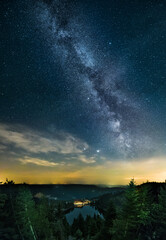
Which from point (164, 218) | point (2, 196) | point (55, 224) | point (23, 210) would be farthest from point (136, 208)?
point (55, 224)

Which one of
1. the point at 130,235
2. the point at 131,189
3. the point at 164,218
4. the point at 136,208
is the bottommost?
the point at 130,235

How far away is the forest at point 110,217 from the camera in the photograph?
18980 mm

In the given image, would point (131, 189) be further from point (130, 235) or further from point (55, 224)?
point (55, 224)

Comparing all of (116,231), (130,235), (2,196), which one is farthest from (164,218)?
(2,196)

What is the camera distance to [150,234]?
19.9m

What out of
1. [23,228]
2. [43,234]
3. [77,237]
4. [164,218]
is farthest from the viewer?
[77,237]

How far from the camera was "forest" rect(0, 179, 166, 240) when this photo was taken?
19.0m

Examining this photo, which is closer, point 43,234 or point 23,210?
point 23,210

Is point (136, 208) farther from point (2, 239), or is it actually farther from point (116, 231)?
point (2, 239)

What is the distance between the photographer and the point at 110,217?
1006 inches

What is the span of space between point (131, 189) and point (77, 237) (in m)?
33.8

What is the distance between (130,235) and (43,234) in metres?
18.0

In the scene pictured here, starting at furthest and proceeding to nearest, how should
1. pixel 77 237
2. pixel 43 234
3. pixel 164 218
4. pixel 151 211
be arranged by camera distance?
pixel 77 237
pixel 43 234
pixel 151 211
pixel 164 218

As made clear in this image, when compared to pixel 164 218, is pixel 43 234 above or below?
below
